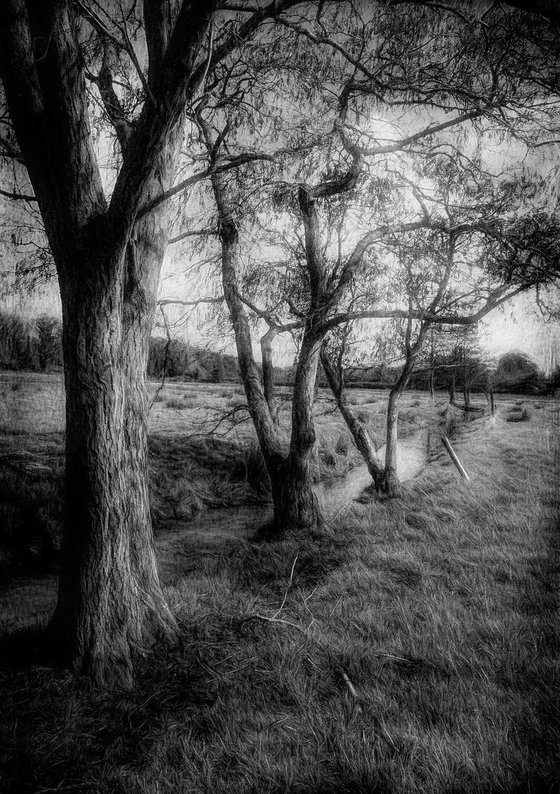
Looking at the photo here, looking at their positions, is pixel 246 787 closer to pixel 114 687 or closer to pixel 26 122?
pixel 114 687

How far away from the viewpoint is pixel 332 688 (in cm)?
251

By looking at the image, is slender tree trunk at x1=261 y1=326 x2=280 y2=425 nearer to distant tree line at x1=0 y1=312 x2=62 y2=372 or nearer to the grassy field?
the grassy field

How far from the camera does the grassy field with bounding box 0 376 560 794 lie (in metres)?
1.87

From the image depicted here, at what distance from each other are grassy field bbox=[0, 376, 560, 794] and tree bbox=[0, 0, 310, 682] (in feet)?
1.43

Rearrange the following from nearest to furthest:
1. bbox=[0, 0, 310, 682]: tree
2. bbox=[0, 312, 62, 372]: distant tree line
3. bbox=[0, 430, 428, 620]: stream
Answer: bbox=[0, 0, 310, 682]: tree → bbox=[0, 430, 428, 620]: stream → bbox=[0, 312, 62, 372]: distant tree line

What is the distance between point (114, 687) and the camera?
8.75ft

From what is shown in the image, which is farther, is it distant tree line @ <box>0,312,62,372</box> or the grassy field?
distant tree line @ <box>0,312,62,372</box>

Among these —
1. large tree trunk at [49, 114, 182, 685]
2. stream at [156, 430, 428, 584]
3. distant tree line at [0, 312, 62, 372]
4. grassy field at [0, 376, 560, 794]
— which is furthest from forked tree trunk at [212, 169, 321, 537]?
large tree trunk at [49, 114, 182, 685]

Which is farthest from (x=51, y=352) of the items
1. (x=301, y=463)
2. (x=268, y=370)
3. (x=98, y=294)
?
(x=98, y=294)

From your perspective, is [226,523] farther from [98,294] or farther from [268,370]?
[98,294]

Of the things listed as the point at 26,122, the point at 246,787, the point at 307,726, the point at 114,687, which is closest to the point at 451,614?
the point at 307,726

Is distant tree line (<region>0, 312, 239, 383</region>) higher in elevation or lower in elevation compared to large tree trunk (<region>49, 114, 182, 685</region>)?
higher

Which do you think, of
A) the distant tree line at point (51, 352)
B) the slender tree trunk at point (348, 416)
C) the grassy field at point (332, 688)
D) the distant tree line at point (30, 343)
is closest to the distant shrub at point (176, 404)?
the distant tree line at point (51, 352)

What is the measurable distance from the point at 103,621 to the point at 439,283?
26.0 feet
